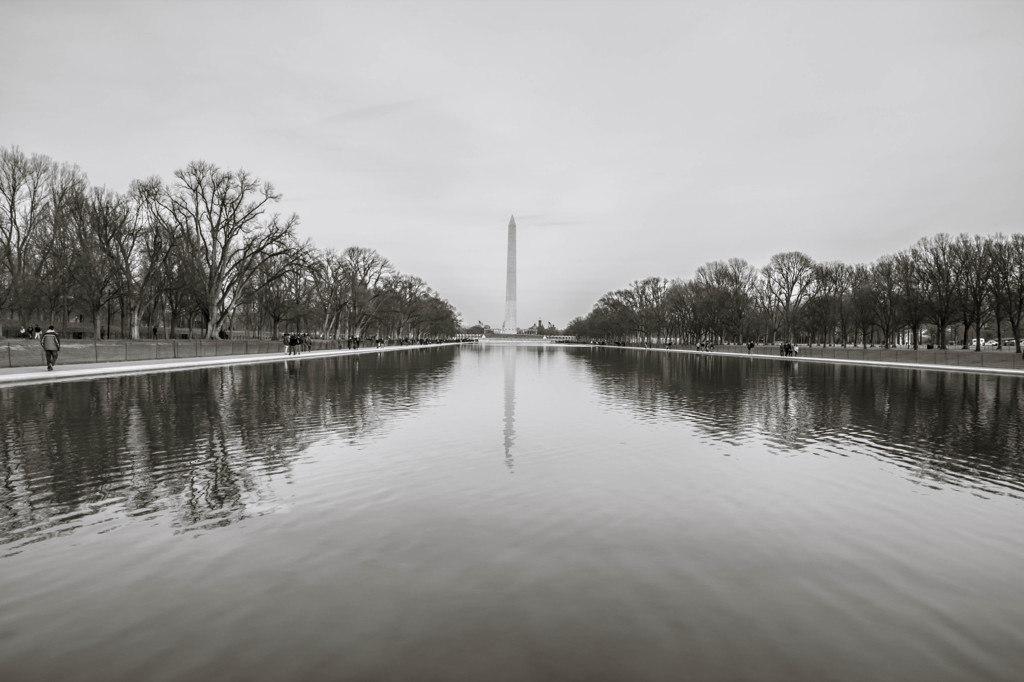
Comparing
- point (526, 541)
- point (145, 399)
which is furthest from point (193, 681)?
point (145, 399)

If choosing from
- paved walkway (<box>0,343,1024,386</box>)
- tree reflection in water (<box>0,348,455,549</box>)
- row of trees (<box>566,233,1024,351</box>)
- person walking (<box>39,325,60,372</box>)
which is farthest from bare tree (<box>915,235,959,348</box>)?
person walking (<box>39,325,60,372</box>)

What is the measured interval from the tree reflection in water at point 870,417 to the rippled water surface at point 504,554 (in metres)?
0.18

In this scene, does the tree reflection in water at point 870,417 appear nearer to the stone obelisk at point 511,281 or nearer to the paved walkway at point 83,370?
the paved walkway at point 83,370

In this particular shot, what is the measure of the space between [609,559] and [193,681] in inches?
141

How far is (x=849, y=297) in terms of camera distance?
85.0 m

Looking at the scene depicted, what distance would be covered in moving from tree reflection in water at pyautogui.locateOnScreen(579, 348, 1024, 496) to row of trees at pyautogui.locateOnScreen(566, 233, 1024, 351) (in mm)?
40332

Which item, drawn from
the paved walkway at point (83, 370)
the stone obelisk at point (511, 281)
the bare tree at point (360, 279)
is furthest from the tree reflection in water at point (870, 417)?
the stone obelisk at point (511, 281)

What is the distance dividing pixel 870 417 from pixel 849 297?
7954 centimetres

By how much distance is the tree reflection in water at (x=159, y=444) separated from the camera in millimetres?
7223

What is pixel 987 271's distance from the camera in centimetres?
5734

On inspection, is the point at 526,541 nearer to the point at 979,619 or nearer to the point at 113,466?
the point at 979,619

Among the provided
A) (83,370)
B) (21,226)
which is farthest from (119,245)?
(83,370)

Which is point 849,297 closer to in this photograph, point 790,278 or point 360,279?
point 790,278

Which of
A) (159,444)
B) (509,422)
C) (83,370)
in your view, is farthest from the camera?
(83,370)
